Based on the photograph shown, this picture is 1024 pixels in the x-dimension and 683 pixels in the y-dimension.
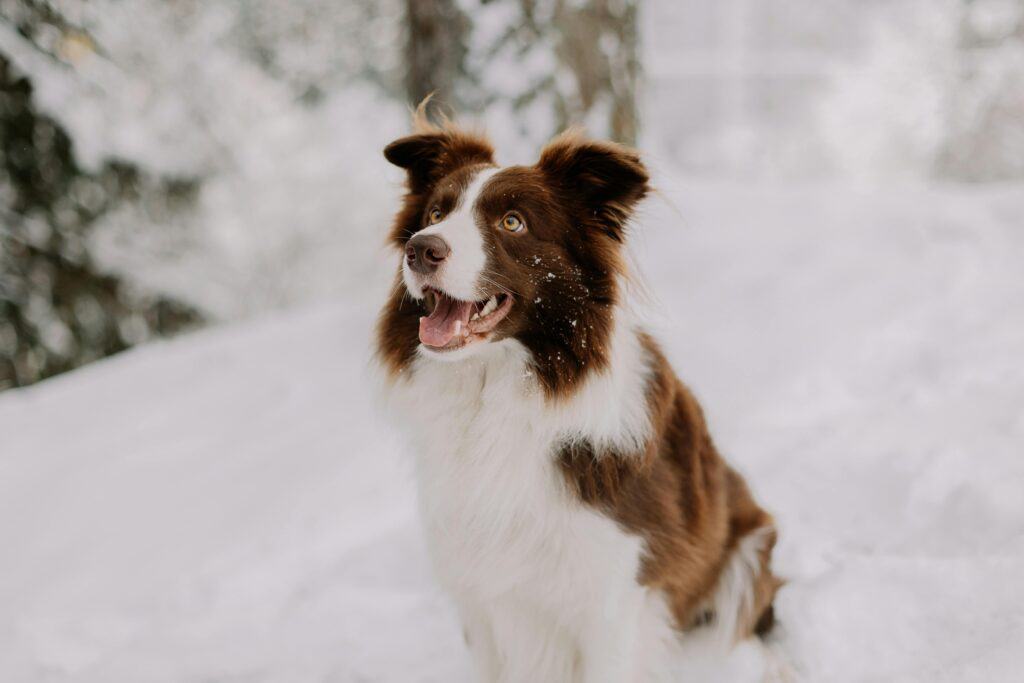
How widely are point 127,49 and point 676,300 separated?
6816 mm

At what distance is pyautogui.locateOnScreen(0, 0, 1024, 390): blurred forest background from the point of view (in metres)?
4.86

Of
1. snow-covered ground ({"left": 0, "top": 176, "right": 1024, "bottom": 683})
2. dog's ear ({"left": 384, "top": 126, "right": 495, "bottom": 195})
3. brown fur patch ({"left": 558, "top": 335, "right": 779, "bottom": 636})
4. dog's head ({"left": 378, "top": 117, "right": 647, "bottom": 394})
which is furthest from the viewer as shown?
snow-covered ground ({"left": 0, "top": 176, "right": 1024, "bottom": 683})

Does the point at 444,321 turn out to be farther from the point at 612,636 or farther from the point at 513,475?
the point at 612,636

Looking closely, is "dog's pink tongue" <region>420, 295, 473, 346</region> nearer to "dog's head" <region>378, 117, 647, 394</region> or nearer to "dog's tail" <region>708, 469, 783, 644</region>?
"dog's head" <region>378, 117, 647, 394</region>

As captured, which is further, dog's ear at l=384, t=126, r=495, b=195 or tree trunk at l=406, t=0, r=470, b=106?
tree trunk at l=406, t=0, r=470, b=106

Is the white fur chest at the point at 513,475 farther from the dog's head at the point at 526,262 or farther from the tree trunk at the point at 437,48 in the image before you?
the tree trunk at the point at 437,48

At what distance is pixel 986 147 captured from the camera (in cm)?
1758

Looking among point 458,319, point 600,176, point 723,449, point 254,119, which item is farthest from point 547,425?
point 254,119

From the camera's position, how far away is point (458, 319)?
2342 mm

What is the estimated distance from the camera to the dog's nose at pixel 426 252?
2148mm

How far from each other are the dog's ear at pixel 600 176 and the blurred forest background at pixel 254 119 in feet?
3.38

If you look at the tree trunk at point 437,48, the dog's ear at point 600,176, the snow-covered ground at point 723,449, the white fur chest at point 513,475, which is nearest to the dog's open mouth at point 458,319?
the white fur chest at point 513,475

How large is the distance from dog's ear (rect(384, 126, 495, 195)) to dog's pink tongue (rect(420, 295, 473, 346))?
0.61 m

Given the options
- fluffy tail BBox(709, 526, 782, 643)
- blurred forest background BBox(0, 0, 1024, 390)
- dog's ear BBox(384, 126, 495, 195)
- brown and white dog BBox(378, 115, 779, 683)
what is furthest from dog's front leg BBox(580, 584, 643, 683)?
blurred forest background BBox(0, 0, 1024, 390)
